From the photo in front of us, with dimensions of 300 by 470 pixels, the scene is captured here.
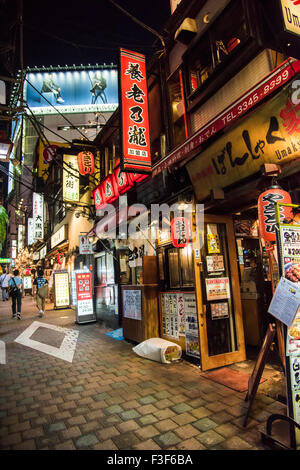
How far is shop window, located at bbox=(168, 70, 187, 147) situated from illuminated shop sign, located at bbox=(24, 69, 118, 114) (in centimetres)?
3308

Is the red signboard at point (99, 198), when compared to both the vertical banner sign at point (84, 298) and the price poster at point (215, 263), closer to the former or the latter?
the vertical banner sign at point (84, 298)

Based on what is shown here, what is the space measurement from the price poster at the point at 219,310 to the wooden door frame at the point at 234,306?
0.23m

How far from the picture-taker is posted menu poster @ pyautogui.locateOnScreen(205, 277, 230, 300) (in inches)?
242

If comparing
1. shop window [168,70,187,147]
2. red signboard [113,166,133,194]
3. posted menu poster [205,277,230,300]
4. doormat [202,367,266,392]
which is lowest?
doormat [202,367,266,392]

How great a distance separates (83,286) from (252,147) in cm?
1039

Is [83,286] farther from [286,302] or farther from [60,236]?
[286,302]

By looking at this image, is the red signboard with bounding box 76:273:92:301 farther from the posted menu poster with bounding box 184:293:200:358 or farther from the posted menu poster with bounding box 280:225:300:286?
the posted menu poster with bounding box 280:225:300:286

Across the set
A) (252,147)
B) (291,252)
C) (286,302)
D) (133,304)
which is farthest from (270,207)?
(133,304)

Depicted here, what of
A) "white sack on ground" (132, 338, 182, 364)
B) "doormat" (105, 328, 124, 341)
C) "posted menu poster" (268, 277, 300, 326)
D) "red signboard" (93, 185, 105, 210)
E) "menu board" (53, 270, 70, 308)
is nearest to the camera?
"posted menu poster" (268, 277, 300, 326)

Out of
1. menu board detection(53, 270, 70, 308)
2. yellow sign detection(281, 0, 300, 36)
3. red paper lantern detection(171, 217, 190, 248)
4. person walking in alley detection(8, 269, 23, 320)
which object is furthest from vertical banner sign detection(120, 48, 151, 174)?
menu board detection(53, 270, 70, 308)

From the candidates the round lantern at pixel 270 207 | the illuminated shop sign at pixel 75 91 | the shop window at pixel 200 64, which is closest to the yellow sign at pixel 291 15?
the round lantern at pixel 270 207

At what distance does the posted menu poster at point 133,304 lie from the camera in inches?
309
